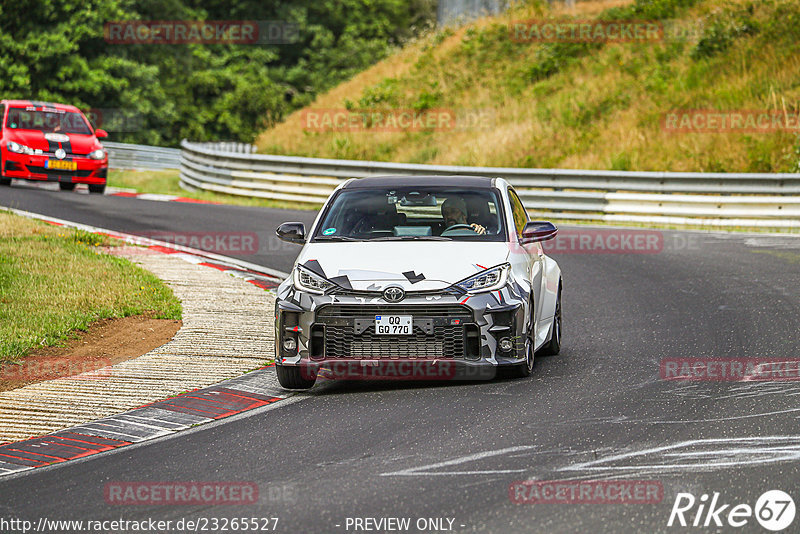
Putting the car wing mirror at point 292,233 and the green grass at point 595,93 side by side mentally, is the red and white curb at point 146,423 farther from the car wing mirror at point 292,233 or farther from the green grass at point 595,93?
the green grass at point 595,93

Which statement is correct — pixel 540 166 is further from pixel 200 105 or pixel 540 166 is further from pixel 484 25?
pixel 200 105

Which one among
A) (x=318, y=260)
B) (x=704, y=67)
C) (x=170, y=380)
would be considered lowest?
(x=170, y=380)

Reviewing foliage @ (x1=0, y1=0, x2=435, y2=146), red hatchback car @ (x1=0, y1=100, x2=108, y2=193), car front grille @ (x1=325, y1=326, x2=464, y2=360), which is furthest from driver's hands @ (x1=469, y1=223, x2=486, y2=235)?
foliage @ (x1=0, y1=0, x2=435, y2=146)

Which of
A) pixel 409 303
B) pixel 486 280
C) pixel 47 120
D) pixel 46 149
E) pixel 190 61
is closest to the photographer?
pixel 409 303

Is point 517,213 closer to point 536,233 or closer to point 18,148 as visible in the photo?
point 536,233

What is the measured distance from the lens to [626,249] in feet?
58.6

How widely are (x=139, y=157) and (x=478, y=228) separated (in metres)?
35.8

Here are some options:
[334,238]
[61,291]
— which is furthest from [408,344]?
[61,291]

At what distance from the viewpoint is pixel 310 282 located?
8492 mm

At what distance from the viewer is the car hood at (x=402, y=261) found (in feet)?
27.2

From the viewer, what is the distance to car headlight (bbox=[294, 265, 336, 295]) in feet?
27.5

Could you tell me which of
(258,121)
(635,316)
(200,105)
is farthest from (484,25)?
(635,316)

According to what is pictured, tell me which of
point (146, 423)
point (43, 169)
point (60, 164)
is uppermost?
point (60, 164)

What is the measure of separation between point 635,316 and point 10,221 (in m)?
10.7
